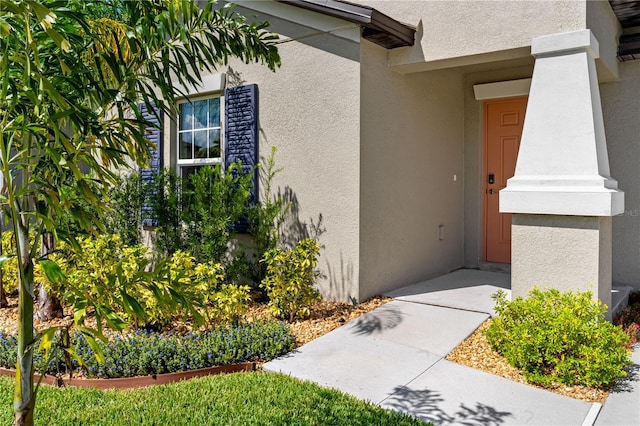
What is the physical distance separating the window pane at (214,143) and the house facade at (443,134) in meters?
0.03

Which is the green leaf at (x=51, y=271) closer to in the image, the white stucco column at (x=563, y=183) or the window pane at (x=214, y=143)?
the white stucco column at (x=563, y=183)

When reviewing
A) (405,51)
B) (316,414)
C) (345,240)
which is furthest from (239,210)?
(316,414)

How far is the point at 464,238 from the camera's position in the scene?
8703 millimetres

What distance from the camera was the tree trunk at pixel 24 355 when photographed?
2354 mm

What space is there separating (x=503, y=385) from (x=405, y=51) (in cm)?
436

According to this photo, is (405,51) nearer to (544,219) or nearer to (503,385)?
(544,219)

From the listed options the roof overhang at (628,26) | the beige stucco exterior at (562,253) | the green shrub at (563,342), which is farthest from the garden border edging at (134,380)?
the roof overhang at (628,26)

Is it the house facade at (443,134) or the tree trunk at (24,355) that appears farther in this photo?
the house facade at (443,134)

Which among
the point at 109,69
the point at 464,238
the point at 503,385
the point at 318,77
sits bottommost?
the point at 503,385

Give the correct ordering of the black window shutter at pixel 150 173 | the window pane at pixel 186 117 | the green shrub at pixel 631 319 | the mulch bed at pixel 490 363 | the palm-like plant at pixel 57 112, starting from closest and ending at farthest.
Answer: the palm-like plant at pixel 57 112 → the mulch bed at pixel 490 363 → the green shrub at pixel 631 319 → the black window shutter at pixel 150 173 → the window pane at pixel 186 117

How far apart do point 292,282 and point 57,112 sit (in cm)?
386

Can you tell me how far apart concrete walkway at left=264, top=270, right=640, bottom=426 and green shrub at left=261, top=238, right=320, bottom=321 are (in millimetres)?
644

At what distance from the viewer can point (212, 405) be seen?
3754mm

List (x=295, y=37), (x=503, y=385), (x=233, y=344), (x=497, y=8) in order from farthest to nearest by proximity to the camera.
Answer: (x=295, y=37), (x=497, y=8), (x=233, y=344), (x=503, y=385)
